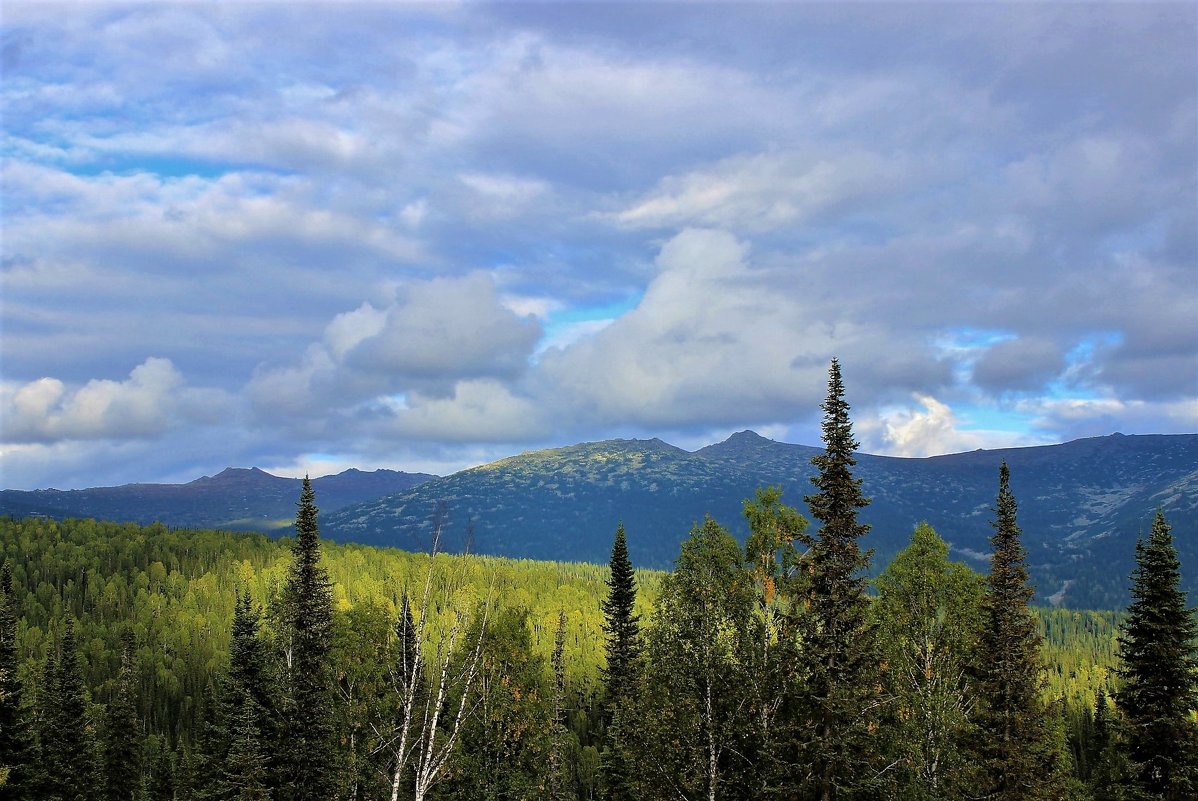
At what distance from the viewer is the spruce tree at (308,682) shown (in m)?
50.5

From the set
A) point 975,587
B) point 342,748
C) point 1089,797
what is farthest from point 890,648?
point 342,748

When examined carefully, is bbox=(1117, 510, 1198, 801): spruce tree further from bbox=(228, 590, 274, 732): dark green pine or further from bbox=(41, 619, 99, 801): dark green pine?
bbox=(41, 619, 99, 801): dark green pine

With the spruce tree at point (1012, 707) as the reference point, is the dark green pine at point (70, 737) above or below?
below

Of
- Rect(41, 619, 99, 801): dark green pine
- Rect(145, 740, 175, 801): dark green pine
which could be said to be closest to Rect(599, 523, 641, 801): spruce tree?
Rect(41, 619, 99, 801): dark green pine

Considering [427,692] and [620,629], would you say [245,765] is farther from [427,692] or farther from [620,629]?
[620,629]

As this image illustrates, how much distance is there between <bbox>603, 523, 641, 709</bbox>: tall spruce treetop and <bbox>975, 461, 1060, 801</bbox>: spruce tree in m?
29.0

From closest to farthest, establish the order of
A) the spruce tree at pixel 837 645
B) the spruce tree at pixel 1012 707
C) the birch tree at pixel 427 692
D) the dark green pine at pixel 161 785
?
the birch tree at pixel 427 692 < the spruce tree at pixel 837 645 < the spruce tree at pixel 1012 707 < the dark green pine at pixel 161 785

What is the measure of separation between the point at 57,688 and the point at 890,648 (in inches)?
2216

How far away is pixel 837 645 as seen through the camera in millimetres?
30672

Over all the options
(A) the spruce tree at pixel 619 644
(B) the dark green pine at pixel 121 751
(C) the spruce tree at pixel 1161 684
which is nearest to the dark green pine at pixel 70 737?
(B) the dark green pine at pixel 121 751

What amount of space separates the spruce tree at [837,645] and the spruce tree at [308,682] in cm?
2800

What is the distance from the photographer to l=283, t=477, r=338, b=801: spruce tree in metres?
50.5

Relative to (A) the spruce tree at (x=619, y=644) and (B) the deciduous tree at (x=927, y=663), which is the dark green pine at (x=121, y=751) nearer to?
(A) the spruce tree at (x=619, y=644)

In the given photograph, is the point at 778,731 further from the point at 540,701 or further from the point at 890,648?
the point at 540,701
